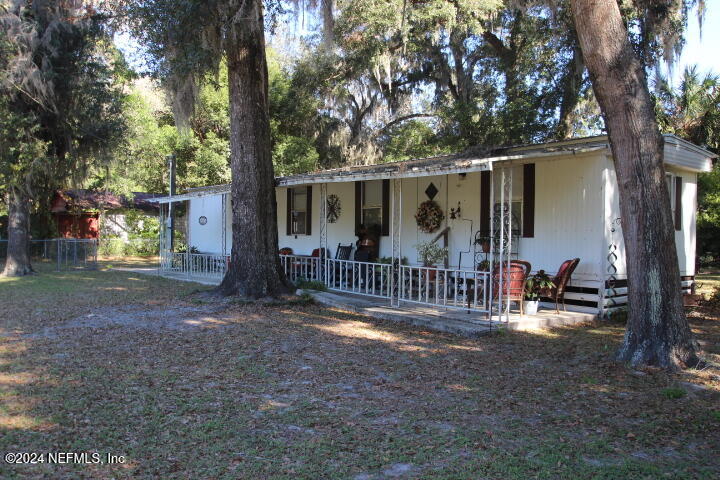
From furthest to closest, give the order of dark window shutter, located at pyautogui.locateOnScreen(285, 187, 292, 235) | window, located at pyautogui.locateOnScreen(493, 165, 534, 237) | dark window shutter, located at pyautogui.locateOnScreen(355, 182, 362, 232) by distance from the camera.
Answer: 1. dark window shutter, located at pyautogui.locateOnScreen(285, 187, 292, 235)
2. dark window shutter, located at pyautogui.locateOnScreen(355, 182, 362, 232)
3. window, located at pyautogui.locateOnScreen(493, 165, 534, 237)

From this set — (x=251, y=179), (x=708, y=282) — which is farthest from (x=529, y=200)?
(x=708, y=282)

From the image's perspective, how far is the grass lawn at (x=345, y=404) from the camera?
364 centimetres

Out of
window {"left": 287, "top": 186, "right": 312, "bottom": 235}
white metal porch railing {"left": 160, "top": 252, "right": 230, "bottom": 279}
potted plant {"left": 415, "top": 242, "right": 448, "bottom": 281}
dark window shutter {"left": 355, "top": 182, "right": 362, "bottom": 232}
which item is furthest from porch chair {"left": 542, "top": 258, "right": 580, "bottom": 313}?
white metal porch railing {"left": 160, "top": 252, "right": 230, "bottom": 279}

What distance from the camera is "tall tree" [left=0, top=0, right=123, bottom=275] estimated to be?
48.0 ft

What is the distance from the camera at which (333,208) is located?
13.9 meters

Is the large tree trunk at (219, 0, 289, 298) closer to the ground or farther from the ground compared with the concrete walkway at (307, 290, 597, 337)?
farther from the ground

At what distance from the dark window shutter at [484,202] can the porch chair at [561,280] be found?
1724mm

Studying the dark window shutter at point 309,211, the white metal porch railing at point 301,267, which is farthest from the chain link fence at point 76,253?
the white metal porch railing at point 301,267

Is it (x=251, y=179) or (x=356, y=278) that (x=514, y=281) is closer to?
(x=356, y=278)

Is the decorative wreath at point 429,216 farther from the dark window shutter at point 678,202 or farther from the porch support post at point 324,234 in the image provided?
the dark window shutter at point 678,202

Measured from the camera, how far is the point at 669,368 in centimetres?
584

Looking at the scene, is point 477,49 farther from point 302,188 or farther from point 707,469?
point 707,469

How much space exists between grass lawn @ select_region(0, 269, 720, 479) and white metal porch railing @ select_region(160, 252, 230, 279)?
6765mm

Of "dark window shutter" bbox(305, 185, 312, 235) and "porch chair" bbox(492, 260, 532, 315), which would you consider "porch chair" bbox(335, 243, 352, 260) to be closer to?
"dark window shutter" bbox(305, 185, 312, 235)
